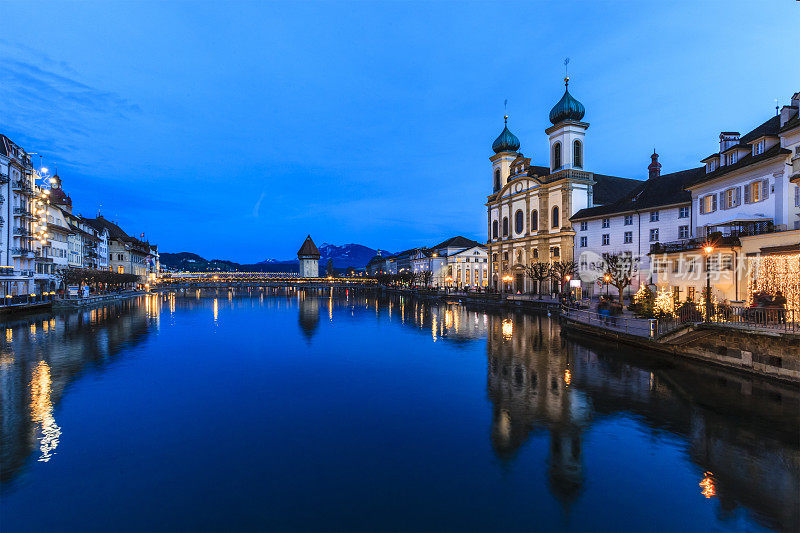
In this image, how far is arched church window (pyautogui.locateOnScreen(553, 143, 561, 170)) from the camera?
64812 mm

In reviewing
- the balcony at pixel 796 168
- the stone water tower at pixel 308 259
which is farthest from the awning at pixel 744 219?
the stone water tower at pixel 308 259

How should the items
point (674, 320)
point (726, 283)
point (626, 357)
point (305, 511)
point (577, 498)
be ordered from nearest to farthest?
point (305, 511) < point (577, 498) < point (626, 357) < point (674, 320) < point (726, 283)

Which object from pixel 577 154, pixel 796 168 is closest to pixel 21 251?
pixel 796 168

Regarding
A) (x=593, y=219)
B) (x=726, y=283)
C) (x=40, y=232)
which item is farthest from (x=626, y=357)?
(x=40, y=232)

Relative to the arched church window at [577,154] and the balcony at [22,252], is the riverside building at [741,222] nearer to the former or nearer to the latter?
the arched church window at [577,154]

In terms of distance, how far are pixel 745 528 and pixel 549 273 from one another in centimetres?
5443

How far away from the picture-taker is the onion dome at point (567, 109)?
213 ft

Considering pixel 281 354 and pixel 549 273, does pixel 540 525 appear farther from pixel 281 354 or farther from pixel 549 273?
pixel 549 273

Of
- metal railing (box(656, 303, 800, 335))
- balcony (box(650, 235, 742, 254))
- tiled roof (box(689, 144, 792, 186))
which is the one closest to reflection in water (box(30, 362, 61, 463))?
metal railing (box(656, 303, 800, 335))

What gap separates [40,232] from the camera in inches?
2148

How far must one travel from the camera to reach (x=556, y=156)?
65.6 m

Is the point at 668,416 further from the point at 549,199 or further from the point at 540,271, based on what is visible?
the point at 549,199

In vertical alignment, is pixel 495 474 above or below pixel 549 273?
below

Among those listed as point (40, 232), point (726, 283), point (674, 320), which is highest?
point (40, 232)
